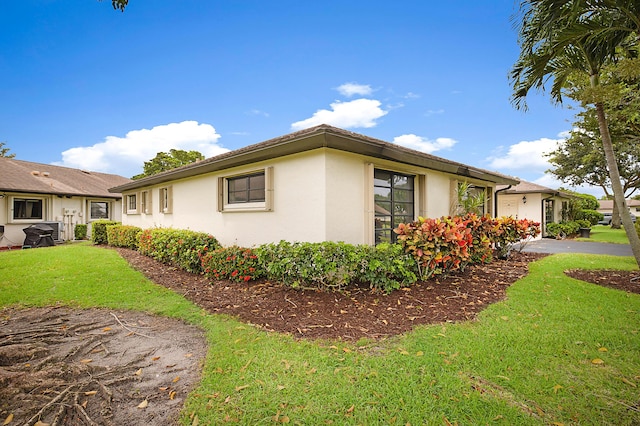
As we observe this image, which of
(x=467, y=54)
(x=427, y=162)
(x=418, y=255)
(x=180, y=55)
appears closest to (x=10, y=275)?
(x=180, y=55)

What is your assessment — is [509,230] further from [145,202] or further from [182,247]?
[145,202]

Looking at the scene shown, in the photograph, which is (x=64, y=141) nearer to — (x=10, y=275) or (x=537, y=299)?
(x=10, y=275)

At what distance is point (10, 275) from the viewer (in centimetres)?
695

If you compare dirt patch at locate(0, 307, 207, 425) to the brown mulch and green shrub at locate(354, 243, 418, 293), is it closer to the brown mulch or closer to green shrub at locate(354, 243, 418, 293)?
the brown mulch

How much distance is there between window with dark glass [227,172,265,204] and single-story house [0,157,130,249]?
526 inches

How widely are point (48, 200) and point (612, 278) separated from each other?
2342cm

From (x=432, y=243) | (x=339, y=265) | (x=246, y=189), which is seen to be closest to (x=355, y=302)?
(x=339, y=265)

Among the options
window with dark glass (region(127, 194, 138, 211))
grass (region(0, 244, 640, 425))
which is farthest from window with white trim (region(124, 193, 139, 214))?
grass (region(0, 244, 640, 425))

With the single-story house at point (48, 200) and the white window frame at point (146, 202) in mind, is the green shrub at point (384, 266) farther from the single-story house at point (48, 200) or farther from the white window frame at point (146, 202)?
the single-story house at point (48, 200)

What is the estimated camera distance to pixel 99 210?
18.7 m

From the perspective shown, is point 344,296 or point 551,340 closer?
point 551,340

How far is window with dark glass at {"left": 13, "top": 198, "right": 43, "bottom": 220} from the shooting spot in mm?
14577

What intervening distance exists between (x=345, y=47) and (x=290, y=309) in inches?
327

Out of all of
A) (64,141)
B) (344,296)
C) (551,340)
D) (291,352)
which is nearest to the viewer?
(291,352)
